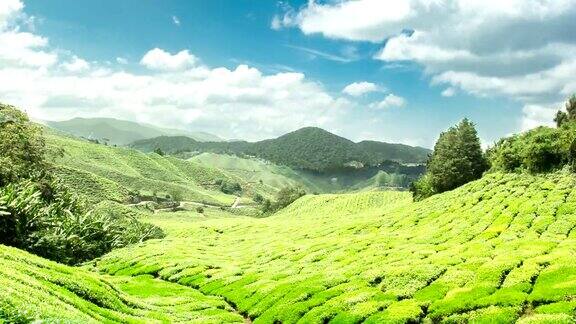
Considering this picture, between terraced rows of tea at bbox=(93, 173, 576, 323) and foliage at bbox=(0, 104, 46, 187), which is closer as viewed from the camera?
terraced rows of tea at bbox=(93, 173, 576, 323)

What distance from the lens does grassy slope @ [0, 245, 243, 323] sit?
22375 millimetres

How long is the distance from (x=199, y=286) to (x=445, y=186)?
8020 cm

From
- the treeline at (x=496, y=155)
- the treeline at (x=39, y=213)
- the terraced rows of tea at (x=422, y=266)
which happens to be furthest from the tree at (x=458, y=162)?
the treeline at (x=39, y=213)

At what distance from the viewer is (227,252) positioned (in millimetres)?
85188

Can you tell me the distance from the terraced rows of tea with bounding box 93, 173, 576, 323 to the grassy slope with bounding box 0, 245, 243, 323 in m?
3.88

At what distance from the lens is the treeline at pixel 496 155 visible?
8650cm

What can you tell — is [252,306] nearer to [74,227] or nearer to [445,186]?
[74,227]

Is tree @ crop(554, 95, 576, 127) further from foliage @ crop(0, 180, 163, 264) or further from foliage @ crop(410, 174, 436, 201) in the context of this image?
foliage @ crop(0, 180, 163, 264)

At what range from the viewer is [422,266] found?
4119cm

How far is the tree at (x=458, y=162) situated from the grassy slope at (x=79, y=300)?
270 feet

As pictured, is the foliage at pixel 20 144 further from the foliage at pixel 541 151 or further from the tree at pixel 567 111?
the tree at pixel 567 111

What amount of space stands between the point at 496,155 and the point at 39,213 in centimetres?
8362

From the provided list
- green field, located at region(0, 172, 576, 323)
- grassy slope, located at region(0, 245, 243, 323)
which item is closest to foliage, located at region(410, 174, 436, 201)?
green field, located at region(0, 172, 576, 323)

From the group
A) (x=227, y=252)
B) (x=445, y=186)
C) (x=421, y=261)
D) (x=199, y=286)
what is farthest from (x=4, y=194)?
(x=445, y=186)
